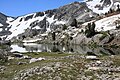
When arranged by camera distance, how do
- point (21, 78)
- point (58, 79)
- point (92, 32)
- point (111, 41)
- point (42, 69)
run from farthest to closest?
point (92, 32), point (111, 41), point (42, 69), point (21, 78), point (58, 79)

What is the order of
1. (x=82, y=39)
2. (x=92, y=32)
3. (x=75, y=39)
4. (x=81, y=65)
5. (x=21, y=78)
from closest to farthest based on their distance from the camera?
(x=21, y=78) < (x=81, y=65) < (x=92, y=32) < (x=82, y=39) < (x=75, y=39)

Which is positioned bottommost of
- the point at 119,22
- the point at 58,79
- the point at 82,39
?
the point at 58,79

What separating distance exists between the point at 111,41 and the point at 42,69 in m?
118

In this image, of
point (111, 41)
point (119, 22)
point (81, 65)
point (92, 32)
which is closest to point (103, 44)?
point (111, 41)

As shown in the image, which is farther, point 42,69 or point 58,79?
point 42,69

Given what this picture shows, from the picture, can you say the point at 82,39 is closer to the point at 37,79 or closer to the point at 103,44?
the point at 103,44

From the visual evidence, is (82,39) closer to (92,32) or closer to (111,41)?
(92,32)

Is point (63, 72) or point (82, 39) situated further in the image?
point (82, 39)

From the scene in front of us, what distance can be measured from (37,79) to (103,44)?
4746 inches

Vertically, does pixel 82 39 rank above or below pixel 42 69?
above

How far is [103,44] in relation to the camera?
14788 cm

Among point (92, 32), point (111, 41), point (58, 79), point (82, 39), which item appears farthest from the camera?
point (82, 39)

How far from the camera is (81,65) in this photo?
117ft

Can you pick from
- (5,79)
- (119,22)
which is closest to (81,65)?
(5,79)
